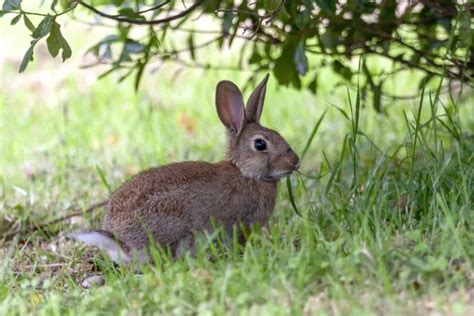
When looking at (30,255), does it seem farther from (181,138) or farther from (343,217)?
(181,138)

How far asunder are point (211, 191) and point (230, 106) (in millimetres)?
625

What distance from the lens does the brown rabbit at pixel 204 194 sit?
15.5 feet

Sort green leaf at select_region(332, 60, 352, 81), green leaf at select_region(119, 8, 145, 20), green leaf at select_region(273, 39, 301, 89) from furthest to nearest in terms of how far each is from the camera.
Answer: green leaf at select_region(332, 60, 352, 81) → green leaf at select_region(273, 39, 301, 89) → green leaf at select_region(119, 8, 145, 20)

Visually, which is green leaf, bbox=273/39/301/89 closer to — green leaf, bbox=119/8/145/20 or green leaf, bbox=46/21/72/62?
green leaf, bbox=119/8/145/20

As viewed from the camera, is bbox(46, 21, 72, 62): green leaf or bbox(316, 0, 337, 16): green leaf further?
bbox(316, 0, 337, 16): green leaf

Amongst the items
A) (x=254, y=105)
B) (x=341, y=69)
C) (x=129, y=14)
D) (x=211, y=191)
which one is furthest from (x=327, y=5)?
(x=341, y=69)

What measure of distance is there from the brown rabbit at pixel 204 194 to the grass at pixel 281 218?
163 mm

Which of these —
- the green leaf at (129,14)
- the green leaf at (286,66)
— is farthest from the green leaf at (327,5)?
the green leaf at (129,14)

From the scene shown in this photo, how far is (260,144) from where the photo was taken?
5.14 metres

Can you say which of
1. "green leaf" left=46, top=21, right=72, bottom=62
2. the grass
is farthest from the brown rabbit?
"green leaf" left=46, top=21, right=72, bottom=62

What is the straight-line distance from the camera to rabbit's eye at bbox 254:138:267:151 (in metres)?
5.12

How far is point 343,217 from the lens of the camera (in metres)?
4.64

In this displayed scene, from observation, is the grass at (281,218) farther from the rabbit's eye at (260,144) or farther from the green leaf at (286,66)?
the green leaf at (286,66)

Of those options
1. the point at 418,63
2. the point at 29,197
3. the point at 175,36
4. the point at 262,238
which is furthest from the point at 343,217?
the point at 175,36
